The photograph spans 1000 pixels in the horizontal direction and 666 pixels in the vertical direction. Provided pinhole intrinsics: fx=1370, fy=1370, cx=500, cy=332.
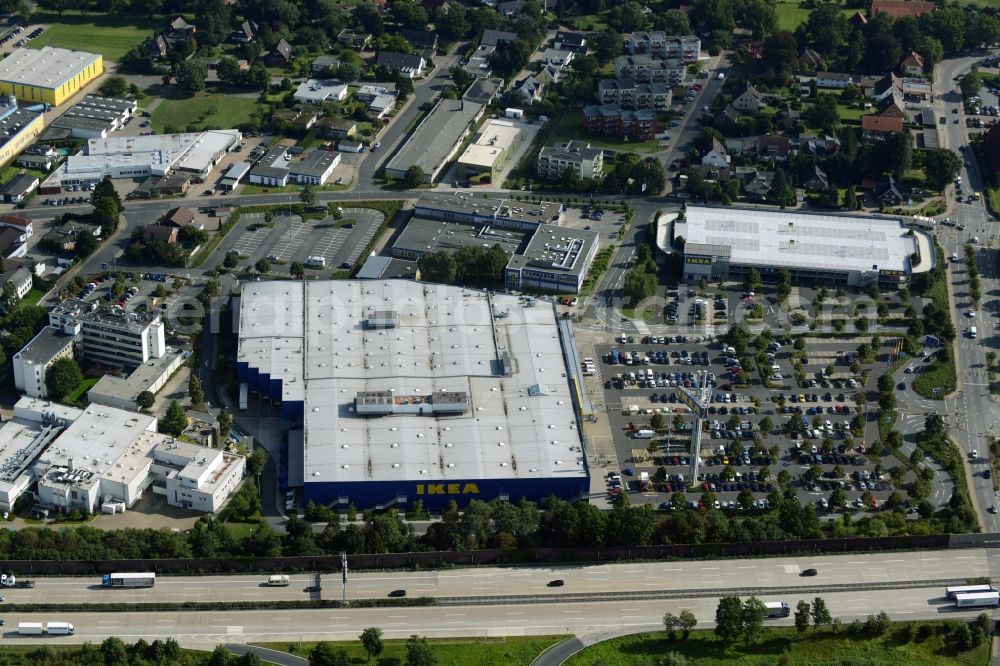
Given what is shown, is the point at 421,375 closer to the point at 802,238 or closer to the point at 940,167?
the point at 802,238

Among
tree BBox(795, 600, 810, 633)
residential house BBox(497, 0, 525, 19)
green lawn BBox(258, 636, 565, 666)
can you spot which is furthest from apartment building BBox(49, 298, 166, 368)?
residential house BBox(497, 0, 525, 19)

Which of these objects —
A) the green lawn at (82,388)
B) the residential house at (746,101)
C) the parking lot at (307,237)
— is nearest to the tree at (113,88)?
the parking lot at (307,237)

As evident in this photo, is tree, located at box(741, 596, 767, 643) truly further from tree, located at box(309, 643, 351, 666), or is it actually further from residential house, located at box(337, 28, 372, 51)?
residential house, located at box(337, 28, 372, 51)

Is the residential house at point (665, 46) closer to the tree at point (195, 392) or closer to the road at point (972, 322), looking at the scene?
the road at point (972, 322)

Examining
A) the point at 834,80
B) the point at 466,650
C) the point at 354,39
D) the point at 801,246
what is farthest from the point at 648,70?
the point at 466,650

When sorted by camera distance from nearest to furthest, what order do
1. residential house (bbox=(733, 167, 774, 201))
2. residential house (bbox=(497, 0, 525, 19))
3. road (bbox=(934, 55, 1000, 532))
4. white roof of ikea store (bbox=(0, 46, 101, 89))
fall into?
road (bbox=(934, 55, 1000, 532)), residential house (bbox=(733, 167, 774, 201)), white roof of ikea store (bbox=(0, 46, 101, 89)), residential house (bbox=(497, 0, 525, 19))

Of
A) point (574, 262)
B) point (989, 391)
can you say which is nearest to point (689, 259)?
point (574, 262)
